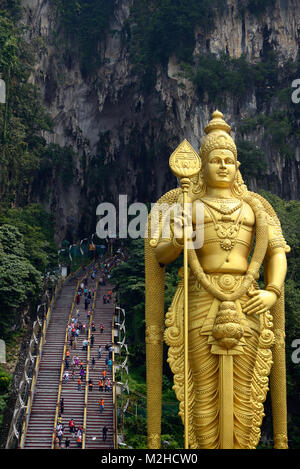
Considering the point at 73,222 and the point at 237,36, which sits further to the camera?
the point at 73,222

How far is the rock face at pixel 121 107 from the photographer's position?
30562 millimetres

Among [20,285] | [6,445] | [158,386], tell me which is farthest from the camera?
[20,285]

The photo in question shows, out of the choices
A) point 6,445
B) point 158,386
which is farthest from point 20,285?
point 158,386

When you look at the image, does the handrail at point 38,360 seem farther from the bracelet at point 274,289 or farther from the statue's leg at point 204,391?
the bracelet at point 274,289

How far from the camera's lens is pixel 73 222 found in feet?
114

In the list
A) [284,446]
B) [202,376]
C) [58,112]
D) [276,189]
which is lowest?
[284,446]

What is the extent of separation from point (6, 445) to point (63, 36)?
25216mm

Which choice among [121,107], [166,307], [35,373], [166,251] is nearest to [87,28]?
[121,107]

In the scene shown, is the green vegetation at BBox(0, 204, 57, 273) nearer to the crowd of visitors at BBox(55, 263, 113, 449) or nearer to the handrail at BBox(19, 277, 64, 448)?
the handrail at BBox(19, 277, 64, 448)

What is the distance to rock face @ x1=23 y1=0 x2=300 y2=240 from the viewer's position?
30562mm

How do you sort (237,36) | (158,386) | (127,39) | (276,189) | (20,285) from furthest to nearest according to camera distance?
(127,39), (237,36), (276,189), (20,285), (158,386)

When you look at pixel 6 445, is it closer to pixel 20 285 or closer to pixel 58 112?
pixel 20 285

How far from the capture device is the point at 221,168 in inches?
340

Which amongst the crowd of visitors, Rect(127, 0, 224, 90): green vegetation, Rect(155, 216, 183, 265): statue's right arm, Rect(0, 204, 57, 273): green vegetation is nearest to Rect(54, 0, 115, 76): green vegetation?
Rect(127, 0, 224, 90): green vegetation
